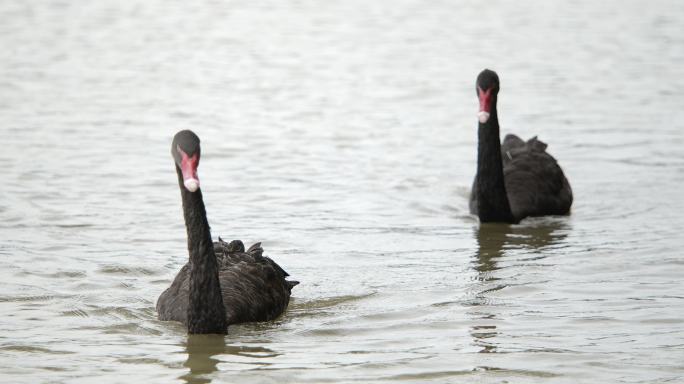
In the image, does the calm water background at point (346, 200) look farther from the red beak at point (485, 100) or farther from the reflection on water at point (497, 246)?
the red beak at point (485, 100)

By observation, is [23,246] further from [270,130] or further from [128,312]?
[270,130]

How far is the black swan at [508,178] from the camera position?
32.7 ft

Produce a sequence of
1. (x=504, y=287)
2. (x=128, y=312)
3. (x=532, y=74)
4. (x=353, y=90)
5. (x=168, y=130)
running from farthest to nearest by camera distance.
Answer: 1. (x=532, y=74)
2. (x=353, y=90)
3. (x=168, y=130)
4. (x=504, y=287)
5. (x=128, y=312)

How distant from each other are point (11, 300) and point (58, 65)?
11080mm

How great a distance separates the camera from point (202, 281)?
673 centimetres

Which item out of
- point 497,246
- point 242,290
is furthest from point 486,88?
point 242,290

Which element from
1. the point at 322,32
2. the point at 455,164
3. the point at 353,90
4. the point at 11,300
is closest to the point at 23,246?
the point at 11,300

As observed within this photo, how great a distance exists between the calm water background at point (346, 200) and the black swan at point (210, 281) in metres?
0.11

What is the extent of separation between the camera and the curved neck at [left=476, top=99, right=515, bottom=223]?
9953 millimetres

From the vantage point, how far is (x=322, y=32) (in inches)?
905

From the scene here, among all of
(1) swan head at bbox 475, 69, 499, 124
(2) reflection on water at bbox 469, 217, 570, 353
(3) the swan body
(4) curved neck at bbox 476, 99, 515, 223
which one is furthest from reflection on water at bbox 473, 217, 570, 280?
(3) the swan body

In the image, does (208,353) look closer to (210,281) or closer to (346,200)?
(210,281)

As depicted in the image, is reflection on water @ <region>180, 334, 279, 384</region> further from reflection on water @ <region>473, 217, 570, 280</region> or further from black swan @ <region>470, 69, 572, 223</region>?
black swan @ <region>470, 69, 572, 223</region>

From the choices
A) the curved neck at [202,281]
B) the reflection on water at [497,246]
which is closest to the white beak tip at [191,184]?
the curved neck at [202,281]
